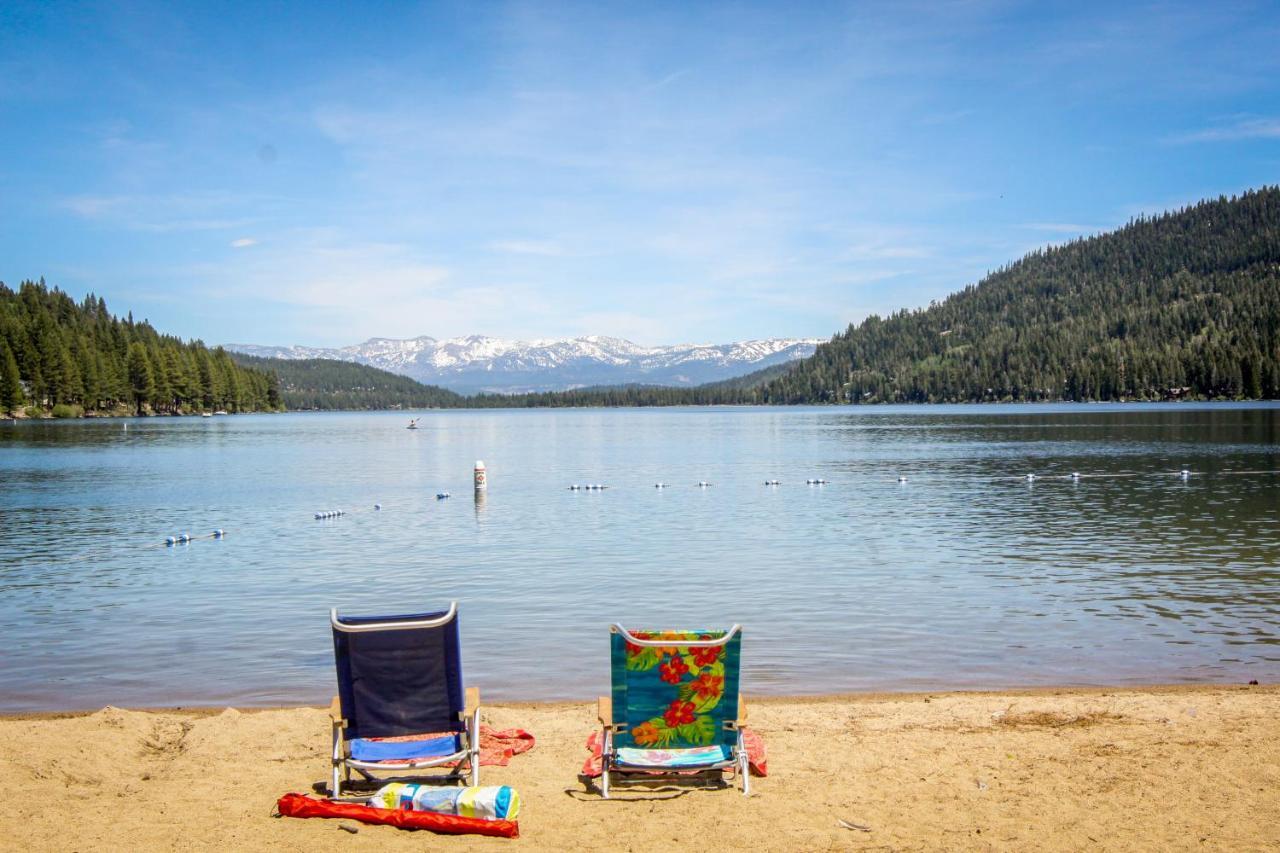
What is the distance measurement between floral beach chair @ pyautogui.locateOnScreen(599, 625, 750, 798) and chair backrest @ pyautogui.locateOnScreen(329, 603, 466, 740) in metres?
1.44

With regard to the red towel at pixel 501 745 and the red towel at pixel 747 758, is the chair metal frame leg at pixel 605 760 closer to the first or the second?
the red towel at pixel 747 758

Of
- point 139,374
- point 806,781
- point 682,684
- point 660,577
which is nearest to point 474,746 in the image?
point 682,684

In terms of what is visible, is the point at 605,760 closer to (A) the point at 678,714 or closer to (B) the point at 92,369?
(A) the point at 678,714

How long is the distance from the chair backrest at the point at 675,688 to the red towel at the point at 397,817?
1438 mm

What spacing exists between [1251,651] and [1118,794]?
26.6 ft

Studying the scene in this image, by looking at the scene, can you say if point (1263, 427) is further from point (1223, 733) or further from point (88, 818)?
point (88, 818)

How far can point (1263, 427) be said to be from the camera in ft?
292

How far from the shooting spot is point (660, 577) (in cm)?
2288

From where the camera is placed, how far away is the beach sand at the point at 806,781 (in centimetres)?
774

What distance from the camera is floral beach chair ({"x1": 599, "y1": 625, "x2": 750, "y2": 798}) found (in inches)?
344

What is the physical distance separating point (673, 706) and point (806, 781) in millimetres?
1466

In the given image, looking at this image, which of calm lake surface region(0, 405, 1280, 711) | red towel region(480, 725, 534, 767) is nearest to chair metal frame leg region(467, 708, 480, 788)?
red towel region(480, 725, 534, 767)

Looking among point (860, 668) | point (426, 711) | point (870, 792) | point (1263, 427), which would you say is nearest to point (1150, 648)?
point (860, 668)

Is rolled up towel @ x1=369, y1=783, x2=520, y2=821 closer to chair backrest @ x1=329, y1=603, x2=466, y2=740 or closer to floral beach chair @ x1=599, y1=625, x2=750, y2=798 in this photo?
chair backrest @ x1=329, y1=603, x2=466, y2=740
